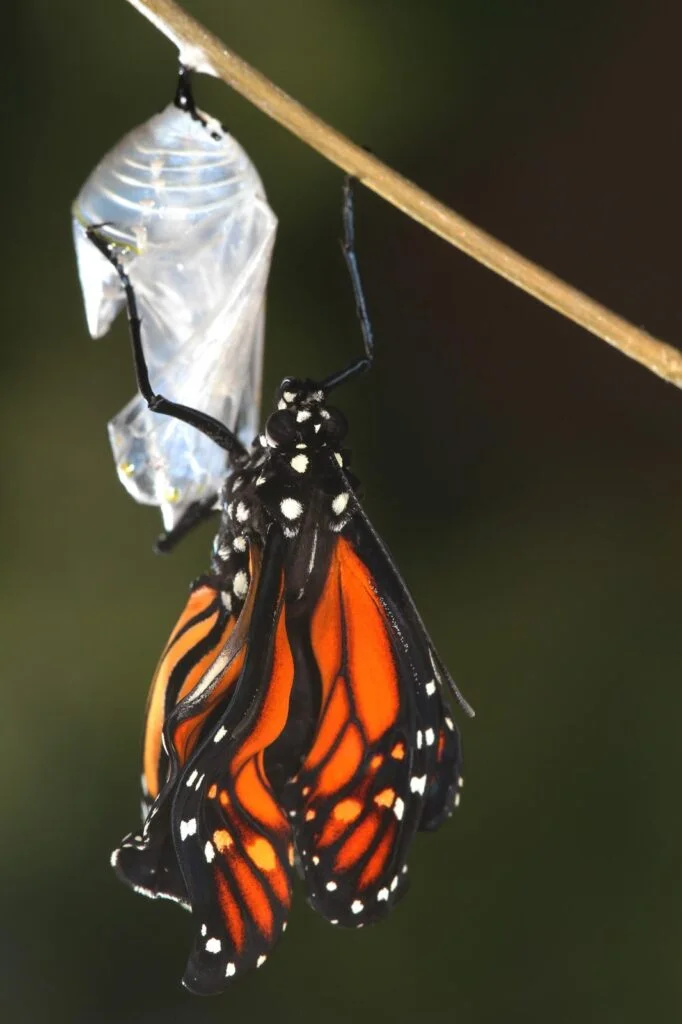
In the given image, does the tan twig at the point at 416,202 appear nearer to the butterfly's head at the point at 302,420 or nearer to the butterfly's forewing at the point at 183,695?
the butterfly's head at the point at 302,420

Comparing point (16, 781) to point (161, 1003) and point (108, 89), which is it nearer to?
point (161, 1003)

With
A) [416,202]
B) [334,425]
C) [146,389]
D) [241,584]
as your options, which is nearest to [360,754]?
[241,584]

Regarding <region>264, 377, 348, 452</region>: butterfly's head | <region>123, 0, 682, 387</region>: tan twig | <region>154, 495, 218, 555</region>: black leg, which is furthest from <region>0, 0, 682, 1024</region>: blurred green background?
<region>123, 0, 682, 387</region>: tan twig

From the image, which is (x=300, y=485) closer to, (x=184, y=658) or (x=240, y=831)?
(x=184, y=658)

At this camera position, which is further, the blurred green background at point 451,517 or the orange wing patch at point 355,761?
the blurred green background at point 451,517

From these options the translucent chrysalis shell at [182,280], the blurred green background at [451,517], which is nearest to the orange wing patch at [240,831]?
the translucent chrysalis shell at [182,280]

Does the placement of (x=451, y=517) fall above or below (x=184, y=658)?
above
